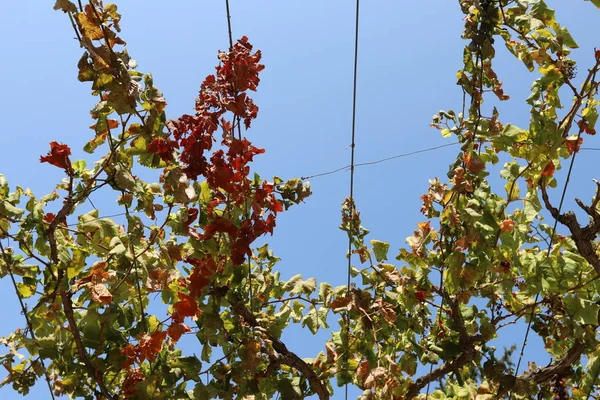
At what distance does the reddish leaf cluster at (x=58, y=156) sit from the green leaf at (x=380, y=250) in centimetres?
127

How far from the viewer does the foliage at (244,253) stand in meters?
2.03

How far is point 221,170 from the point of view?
82.1 inches

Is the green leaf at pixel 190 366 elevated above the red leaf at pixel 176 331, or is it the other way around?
the red leaf at pixel 176 331

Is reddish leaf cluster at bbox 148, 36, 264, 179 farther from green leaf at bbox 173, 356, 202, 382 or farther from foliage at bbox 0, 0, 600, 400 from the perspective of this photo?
green leaf at bbox 173, 356, 202, 382

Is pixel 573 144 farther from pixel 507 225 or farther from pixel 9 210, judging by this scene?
pixel 9 210

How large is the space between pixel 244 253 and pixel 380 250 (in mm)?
683

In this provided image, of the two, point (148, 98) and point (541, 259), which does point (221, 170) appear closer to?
point (148, 98)

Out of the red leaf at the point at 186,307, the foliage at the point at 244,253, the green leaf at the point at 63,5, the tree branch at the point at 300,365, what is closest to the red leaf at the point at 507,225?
the foliage at the point at 244,253

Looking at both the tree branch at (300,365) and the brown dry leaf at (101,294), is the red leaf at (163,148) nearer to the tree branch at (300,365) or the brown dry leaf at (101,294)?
the brown dry leaf at (101,294)

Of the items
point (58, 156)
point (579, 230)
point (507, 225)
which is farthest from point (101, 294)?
point (579, 230)

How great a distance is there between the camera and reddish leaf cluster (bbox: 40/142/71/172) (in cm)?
201

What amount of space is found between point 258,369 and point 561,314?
163cm

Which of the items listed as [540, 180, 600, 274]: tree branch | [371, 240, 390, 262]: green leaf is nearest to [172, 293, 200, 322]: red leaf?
[371, 240, 390, 262]: green leaf

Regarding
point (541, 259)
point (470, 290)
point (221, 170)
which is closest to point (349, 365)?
point (470, 290)
